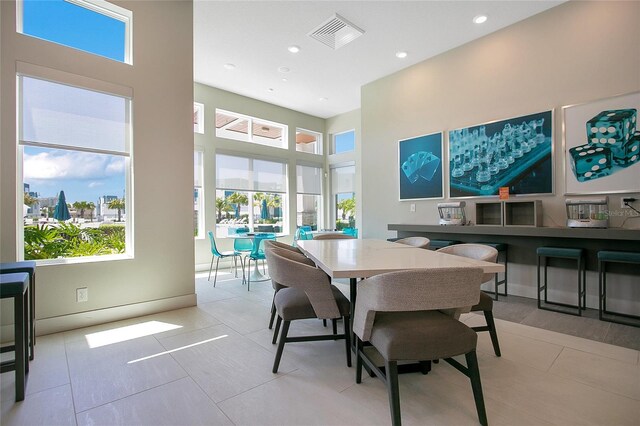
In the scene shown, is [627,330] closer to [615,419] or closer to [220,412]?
[615,419]

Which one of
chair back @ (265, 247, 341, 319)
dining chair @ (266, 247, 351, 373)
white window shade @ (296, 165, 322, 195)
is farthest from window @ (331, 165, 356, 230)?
chair back @ (265, 247, 341, 319)

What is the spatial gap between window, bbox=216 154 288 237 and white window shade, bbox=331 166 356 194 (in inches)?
62.5

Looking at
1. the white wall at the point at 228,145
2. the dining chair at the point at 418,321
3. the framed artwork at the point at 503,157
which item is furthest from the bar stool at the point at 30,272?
the framed artwork at the point at 503,157

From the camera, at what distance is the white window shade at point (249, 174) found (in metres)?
6.46

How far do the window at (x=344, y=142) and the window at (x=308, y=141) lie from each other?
18.0 inches

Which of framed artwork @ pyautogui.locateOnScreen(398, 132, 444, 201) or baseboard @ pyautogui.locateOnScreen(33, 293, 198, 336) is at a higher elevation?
framed artwork @ pyautogui.locateOnScreen(398, 132, 444, 201)

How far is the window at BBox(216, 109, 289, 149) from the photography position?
6523 mm

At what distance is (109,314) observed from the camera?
123 inches

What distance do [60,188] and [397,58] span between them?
501 cm

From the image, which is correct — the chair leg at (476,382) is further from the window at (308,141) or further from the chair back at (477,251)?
the window at (308,141)

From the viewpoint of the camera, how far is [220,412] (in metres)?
1.67

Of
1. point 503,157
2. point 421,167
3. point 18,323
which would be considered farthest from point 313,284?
point 421,167

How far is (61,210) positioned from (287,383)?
2969 mm

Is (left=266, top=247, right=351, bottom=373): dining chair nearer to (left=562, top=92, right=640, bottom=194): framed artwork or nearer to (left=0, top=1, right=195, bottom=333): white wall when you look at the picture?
(left=0, top=1, right=195, bottom=333): white wall
